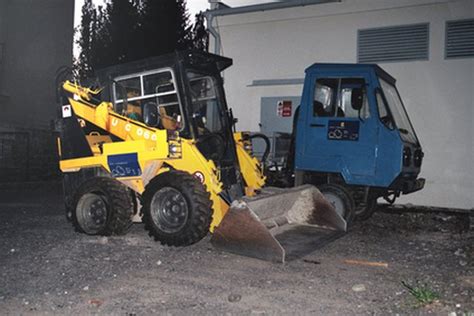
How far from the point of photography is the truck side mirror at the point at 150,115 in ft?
20.3

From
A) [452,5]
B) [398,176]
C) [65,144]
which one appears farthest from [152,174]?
[452,5]

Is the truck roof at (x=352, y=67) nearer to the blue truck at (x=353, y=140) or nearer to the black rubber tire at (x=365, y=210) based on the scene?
the blue truck at (x=353, y=140)

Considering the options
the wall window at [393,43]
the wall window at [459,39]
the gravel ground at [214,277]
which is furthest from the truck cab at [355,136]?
the wall window at [459,39]

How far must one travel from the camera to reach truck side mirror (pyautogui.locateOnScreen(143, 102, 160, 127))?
20.3ft

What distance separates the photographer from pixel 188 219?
5.77 meters

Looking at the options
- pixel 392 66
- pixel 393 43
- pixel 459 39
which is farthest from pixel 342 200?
pixel 459 39

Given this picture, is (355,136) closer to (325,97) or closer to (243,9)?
(325,97)

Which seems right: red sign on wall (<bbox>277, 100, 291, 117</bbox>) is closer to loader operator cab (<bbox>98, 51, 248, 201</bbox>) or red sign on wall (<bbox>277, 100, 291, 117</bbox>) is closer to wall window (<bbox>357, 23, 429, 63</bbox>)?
wall window (<bbox>357, 23, 429, 63</bbox>)

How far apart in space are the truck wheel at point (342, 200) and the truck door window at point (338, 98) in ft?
3.91

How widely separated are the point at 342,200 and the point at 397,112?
5.93 ft

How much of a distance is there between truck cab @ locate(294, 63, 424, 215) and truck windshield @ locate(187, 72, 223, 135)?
1.67 meters

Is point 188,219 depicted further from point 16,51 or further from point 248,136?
point 16,51

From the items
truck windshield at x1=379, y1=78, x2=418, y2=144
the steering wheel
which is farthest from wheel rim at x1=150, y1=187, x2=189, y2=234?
truck windshield at x1=379, y1=78, x2=418, y2=144

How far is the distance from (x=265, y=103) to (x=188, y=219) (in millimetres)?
6400
